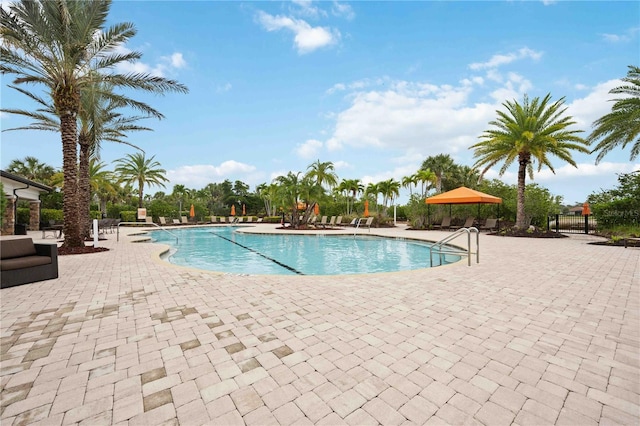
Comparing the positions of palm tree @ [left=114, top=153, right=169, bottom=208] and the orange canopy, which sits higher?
palm tree @ [left=114, top=153, right=169, bottom=208]

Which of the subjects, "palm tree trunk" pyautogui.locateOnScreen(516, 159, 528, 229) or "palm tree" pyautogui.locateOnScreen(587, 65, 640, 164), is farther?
"palm tree trunk" pyautogui.locateOnScreen(516, 159, 528, 229)

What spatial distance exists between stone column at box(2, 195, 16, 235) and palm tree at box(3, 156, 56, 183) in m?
19.4

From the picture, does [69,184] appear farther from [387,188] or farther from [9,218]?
[387,188]

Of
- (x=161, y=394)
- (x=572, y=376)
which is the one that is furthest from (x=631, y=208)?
(x=161, y=394)

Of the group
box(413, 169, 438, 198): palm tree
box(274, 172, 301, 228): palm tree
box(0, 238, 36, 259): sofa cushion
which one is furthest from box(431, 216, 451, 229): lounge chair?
box(0, 238, 36, 259): sofa cushion

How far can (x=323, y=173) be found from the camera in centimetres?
2466

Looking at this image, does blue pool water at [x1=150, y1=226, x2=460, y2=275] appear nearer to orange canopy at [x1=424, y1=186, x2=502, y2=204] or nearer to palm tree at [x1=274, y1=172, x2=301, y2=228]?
orange canopy at [x1=424, y1=186, x2=502, y2=204]

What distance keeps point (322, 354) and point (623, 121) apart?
17.1m

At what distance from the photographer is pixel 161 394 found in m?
2.08

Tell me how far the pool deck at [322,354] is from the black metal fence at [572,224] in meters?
14.5

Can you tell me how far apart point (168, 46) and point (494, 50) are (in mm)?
13700

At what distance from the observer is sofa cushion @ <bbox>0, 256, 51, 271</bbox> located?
5.06 metres

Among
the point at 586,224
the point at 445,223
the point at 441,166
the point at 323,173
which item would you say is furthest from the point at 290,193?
the point at 441,166

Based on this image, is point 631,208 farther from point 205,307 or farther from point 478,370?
point 205,307
